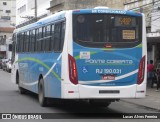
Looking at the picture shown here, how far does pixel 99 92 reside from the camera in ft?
42.6

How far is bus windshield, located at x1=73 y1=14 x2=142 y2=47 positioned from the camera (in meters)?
13.1

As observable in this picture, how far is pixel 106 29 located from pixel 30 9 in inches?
2579

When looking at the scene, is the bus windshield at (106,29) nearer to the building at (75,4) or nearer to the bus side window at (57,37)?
the bus side window at (57,37)

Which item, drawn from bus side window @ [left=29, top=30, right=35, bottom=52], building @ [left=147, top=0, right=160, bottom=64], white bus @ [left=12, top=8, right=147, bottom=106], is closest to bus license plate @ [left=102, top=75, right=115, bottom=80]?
white bus @ [left=12, top=8, right=147, bottom=106]

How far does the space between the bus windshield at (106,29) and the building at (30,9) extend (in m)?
47.9

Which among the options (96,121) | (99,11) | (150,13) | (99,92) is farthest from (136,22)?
(150,13)

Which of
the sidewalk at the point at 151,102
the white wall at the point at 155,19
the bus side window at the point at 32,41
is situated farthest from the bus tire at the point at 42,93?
the white wall at the point at 155,19

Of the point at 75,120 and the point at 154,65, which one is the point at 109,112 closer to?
the point at 75,120

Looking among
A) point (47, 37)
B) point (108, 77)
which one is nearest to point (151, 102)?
point (47, 37)

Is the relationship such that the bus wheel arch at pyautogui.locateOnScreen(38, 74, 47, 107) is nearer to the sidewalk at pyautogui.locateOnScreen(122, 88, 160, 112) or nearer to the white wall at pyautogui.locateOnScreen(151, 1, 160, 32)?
the sidewalk at pyautogui.locateOnScreen(122, 88, 160, 112)

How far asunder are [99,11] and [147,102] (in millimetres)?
6559

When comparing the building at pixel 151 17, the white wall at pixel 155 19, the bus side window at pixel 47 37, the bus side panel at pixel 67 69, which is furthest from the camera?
the building at pixel 151 17

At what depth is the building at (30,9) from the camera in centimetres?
6534

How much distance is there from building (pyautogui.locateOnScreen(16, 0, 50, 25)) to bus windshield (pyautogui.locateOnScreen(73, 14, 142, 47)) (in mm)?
47934
